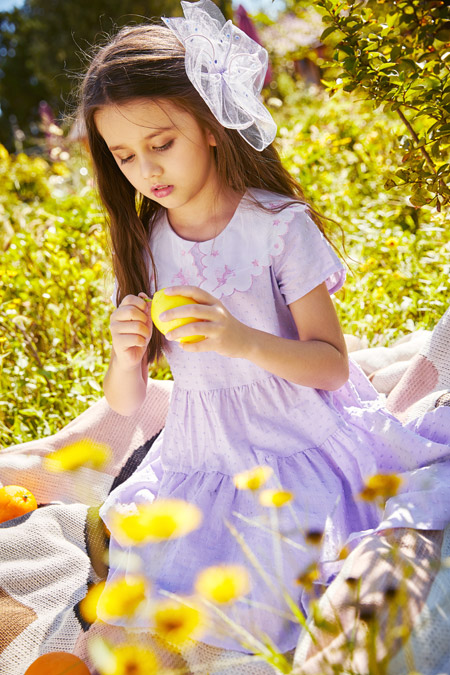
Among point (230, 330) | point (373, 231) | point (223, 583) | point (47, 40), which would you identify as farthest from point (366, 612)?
point (47, 40)

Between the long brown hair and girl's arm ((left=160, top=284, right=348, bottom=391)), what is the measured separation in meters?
0.30

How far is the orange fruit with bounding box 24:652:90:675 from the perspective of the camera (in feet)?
4.77

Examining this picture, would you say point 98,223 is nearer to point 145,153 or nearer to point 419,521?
A: point 145,153

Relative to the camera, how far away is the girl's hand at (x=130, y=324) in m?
1.61

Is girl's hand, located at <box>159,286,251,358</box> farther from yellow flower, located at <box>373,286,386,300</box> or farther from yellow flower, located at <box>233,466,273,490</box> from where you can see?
yellow flower, located at <box>373,286,386,300</box>

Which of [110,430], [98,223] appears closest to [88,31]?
[98,223]

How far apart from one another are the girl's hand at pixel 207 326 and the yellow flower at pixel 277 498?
36 centimetres

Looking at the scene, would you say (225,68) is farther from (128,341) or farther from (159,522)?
(159,522)

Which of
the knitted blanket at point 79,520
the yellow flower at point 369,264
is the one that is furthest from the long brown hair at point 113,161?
the yellow flower at point 369,264

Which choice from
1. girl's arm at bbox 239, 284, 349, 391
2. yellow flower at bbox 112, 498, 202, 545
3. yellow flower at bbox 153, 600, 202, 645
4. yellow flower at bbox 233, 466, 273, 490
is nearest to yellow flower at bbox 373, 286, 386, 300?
girl's arm at bbox 239, 284, 349, 391

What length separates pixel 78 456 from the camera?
2.27 m

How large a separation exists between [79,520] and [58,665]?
1.94ft

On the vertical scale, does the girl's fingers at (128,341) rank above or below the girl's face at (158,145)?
below

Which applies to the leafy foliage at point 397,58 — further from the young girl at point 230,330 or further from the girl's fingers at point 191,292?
the girl's fingers at point 191,292
